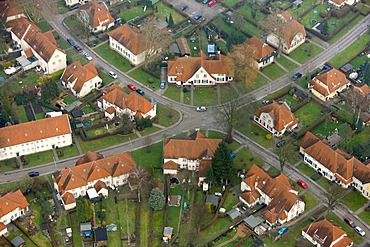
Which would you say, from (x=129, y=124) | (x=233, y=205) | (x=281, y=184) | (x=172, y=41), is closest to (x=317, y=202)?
(x=281, y=184)

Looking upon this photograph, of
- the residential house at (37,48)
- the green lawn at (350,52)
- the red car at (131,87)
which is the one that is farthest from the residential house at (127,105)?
the green lawn at (350,52)

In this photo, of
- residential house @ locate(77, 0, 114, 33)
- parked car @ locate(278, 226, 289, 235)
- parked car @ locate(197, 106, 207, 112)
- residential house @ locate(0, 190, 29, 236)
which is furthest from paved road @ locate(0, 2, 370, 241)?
parked car @ locate(278, 226, 289, 235)

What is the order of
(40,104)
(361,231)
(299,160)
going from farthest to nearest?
(40,104) → (299,160) → (361,231)

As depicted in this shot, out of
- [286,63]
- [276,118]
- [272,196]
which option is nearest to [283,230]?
[272,196]

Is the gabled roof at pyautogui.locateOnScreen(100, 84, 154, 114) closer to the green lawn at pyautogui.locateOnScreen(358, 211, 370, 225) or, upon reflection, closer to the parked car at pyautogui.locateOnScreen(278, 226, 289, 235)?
the parked car at pyautogui.locateOnScreen(278, 226, 289, 235)

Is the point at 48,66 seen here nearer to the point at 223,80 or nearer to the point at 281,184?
the point at 223,80

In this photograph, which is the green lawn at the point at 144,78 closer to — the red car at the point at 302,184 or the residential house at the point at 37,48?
the residential house at the point at 37,48

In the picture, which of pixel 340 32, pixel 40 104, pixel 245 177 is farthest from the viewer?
pixel 340 32
